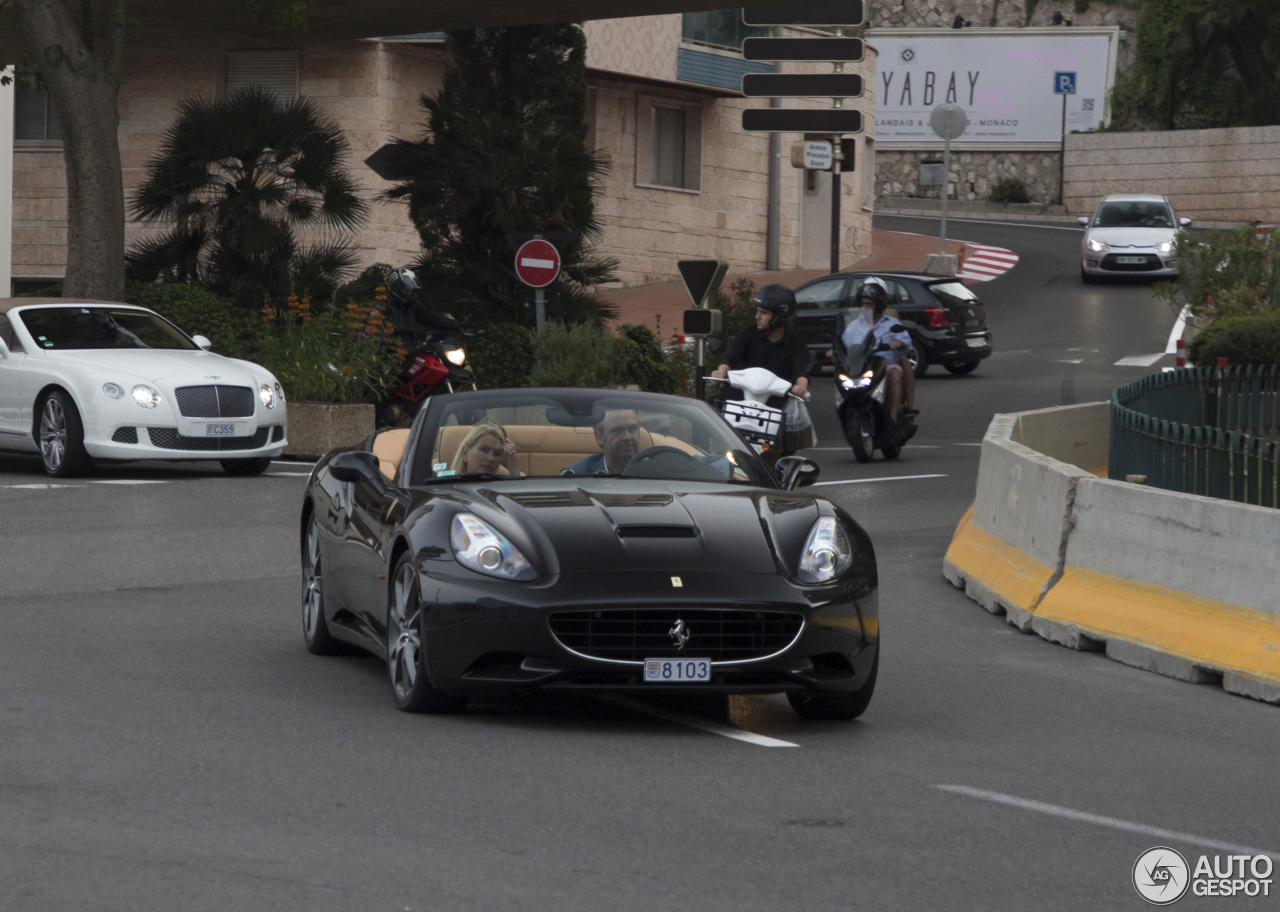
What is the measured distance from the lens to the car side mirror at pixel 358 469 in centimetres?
848

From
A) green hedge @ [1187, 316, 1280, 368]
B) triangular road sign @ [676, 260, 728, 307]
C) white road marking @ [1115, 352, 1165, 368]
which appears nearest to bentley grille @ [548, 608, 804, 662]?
green hedge @ [1187, 316, 1280, 368]

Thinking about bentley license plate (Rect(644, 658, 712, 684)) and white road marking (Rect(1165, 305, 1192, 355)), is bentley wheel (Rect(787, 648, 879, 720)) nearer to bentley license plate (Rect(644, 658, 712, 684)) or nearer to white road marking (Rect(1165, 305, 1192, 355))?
bentley license plate (Rect(644, 658, 712, 684))

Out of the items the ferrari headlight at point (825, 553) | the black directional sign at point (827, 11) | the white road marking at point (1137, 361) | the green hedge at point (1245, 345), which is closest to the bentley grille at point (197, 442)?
the green hedge at point (1245, 345)

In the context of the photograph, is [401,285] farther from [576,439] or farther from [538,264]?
[576,439]

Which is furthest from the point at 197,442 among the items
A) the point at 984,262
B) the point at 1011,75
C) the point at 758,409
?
the point at 1011,75

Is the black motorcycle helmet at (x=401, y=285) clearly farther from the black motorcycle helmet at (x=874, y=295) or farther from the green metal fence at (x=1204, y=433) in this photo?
the green metal fence at (x=1204, y=433)

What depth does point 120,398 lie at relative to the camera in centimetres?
1730

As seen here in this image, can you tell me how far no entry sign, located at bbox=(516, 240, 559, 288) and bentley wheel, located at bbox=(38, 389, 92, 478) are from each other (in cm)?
724

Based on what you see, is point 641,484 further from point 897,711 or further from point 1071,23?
point 1071,23

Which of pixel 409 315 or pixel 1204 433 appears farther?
pixel 409 315

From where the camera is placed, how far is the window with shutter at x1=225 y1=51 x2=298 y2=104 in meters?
35.1

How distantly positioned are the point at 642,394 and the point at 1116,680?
7.95 ft

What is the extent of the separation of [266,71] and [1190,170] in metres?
38.6

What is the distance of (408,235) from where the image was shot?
3603 centimetres
